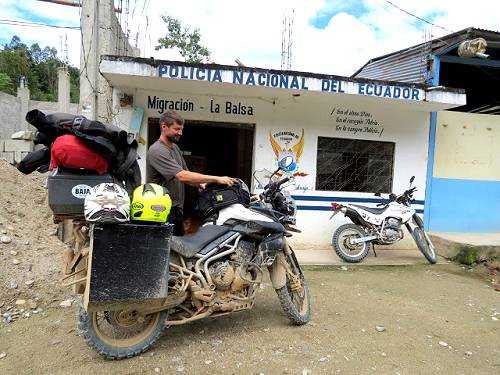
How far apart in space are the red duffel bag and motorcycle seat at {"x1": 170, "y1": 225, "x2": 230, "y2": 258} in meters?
0.83

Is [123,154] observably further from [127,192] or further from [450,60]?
[450,60]

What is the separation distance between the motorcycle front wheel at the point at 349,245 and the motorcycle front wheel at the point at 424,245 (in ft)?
2.54

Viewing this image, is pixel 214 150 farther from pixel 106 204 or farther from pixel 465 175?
pixel 106 204

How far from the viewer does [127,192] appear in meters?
2.79

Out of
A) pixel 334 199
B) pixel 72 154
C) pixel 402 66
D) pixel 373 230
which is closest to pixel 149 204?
pixel 72 154

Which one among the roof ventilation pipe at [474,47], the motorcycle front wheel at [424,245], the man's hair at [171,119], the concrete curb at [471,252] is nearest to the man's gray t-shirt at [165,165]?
the man's hair at [171,119]

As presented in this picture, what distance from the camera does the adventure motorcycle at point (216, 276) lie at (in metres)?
2.83

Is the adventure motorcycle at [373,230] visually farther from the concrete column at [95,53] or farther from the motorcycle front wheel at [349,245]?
the concrete column at [95,53]

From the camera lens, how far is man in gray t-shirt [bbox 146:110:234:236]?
3.28 m

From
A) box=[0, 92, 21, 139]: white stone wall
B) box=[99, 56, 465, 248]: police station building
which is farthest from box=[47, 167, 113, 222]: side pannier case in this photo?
box=[0, 92, 21, 139]: white stone wall

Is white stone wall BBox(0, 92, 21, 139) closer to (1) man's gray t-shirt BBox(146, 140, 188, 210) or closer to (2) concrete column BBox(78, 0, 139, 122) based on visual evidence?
(2) concrete column BBox(78, 0, 139, 122)

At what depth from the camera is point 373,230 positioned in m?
6.23

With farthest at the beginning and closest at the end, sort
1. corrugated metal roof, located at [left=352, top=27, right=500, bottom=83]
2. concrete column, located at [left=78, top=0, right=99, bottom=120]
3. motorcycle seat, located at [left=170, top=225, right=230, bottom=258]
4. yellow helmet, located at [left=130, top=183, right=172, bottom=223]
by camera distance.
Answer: corrugated metal roof, located at [left=352, top=27, right=500, bottom=83] < concrete column, located at [left=78, top=0, right=99, bottom=120] < motorcycle seat, located at [left=170, top=225, right=230, bottom=258] < yellow helmet, located at [left=130, top=183, right=172, bottom=223]

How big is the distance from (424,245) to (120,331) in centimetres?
489
